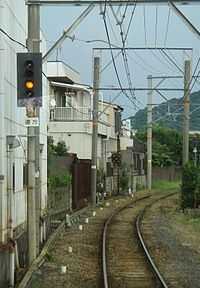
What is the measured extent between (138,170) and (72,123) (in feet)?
84.6

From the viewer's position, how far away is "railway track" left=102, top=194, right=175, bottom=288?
15172 millimetres

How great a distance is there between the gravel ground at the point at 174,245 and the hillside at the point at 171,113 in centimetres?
1362

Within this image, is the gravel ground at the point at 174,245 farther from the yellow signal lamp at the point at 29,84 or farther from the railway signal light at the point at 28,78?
the yellow signal lamp at the point at 29,84

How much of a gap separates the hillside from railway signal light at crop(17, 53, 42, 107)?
30.7m

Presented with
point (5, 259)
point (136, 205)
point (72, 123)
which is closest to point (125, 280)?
point (5, 259)

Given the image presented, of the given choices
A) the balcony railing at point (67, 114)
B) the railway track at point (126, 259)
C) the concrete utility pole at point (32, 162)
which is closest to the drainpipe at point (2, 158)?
the concrete utility pole at point (32, 162)

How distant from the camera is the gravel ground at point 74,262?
15.2 meters

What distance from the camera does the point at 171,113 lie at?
48.8 m

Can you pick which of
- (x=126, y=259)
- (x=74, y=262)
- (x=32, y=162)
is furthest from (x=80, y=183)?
Result: (x=32, y=162)

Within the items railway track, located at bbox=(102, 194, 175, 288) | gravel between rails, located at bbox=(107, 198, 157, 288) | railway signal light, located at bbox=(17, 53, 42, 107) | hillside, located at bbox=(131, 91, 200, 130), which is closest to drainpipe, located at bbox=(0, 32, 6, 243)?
railway signal light, located at bbox=(17, 53, 42, 107)

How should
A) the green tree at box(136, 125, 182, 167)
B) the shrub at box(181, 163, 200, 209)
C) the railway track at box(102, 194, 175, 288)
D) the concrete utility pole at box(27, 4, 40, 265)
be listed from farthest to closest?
the green tree at box(136, 125, 182, 167) < the shrub at box(181, 163, 200, 209) < the concrete utility pole at box(27, 4, 40, 265) < the railway track at box(102, 194, 175, 288)

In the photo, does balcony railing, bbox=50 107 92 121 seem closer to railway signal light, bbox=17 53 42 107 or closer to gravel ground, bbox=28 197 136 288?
gravel ground, bbox=28 197 136 288

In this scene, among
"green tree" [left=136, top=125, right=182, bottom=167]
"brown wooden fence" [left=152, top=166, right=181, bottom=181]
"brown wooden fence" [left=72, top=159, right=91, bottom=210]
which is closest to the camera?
"brown wooden fence" [left=72, top=159, right=91, bottom=210]

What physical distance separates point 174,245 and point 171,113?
26.8m
